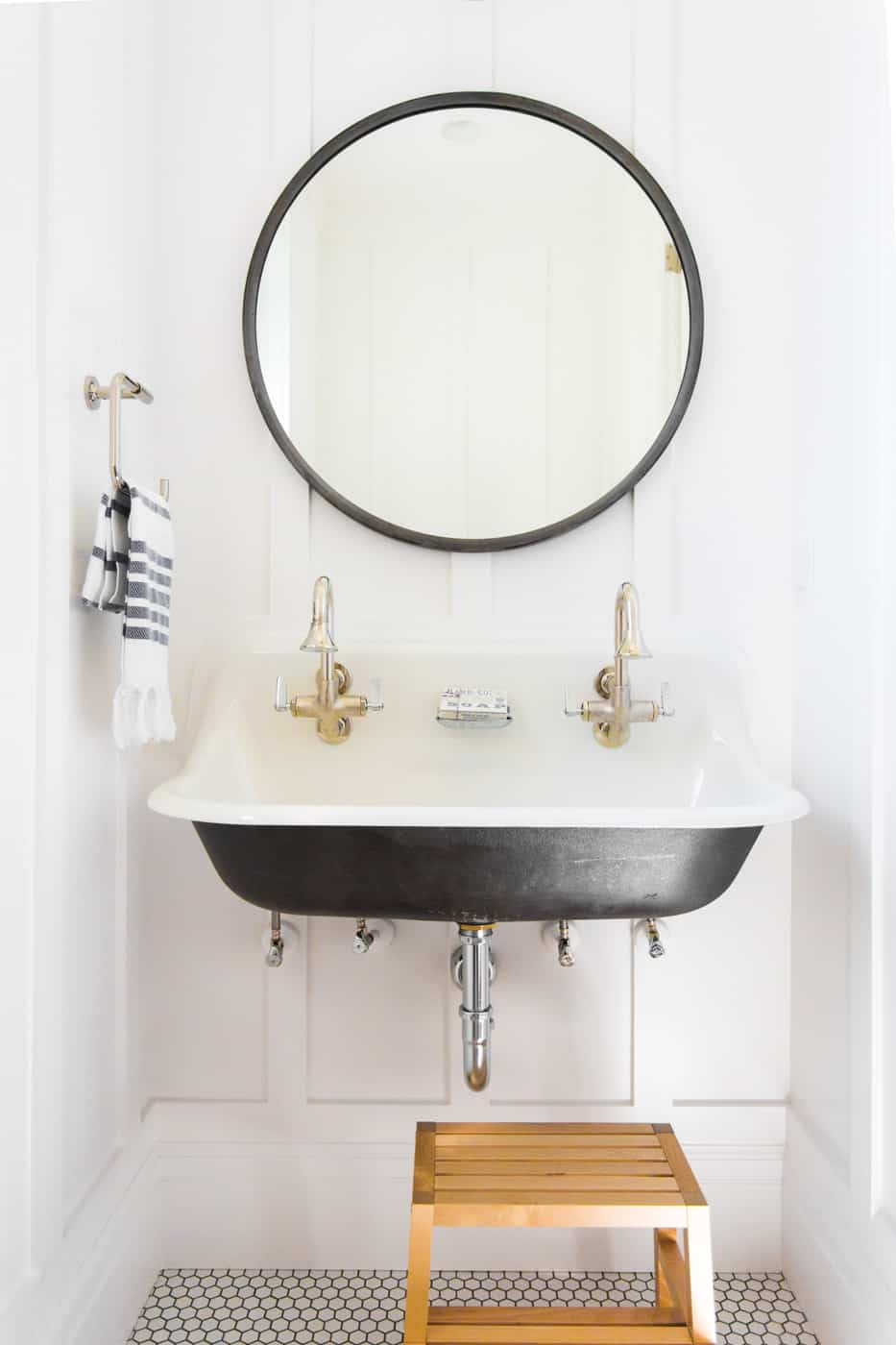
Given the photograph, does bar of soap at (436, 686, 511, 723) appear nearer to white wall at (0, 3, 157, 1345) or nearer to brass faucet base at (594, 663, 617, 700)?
brass faucet base at (594, 663, 617, 700)

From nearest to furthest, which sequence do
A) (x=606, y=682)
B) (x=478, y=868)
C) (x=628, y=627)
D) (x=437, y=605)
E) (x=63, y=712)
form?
(x=478, y=868), (x=63, y=712), (x=628, y=627), (x=606, y=682), (x=437, y=605)

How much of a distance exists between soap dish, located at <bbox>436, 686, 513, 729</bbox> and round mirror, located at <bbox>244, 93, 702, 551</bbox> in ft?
0.80

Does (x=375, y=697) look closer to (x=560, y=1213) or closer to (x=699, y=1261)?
(x=560, y=1213)

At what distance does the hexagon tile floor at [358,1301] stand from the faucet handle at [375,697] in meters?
0.85

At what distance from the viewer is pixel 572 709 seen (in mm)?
Result: 1339

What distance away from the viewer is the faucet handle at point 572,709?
127cm

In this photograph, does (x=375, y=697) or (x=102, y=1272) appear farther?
(x=375, y=697)

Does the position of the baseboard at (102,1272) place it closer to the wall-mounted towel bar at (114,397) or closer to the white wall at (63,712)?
the white wall at (63,712)

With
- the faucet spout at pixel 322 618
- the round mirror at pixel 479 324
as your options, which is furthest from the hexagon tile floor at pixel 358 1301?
the round mirror at pixel 479 324

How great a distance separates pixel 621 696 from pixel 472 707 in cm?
21

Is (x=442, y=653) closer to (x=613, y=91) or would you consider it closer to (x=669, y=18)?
(x=613, y=91)

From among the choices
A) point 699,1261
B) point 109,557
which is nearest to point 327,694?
point 109,557

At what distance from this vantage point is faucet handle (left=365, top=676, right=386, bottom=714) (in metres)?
1.28

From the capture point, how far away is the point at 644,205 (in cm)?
140
